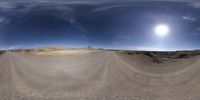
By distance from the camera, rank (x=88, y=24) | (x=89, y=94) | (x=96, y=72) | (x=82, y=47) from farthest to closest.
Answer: (x=96, y=72)
(x=89, y=94)
(x=88, y=24)
(x=82, y=47)

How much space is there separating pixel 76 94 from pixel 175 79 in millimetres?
2283

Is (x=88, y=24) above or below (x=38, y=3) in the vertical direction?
below

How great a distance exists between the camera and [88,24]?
4445 millimetres

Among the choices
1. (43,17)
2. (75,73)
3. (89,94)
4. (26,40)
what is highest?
(43,17)

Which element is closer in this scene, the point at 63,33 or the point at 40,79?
the point at 63,33

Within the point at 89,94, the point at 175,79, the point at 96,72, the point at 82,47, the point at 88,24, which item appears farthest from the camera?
the point at 96,72

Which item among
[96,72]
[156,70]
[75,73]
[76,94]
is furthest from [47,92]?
[156,70]

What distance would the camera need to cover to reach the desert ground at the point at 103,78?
5.67 meters

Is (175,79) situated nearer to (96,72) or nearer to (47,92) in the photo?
(96,72)

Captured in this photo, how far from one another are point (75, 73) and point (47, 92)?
104cm

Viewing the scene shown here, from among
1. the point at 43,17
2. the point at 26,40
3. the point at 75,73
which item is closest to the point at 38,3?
the point at 43,17

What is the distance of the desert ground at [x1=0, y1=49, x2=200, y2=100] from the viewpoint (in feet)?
18.6

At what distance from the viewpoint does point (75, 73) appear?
6719mm

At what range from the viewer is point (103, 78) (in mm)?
6730
